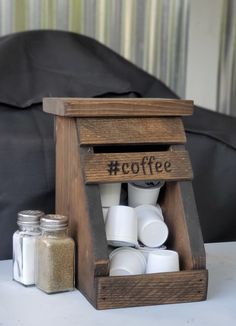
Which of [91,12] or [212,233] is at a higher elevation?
[91,12]

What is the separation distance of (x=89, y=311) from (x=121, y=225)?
17 centimetres

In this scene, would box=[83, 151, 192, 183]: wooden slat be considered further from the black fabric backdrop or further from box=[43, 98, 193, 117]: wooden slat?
the black fabric backdrop

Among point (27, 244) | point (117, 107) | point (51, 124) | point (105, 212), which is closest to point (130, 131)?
point (117, 107)

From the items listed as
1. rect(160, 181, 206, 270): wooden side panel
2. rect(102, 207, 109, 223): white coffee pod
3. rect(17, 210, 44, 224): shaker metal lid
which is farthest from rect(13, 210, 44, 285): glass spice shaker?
rect(160, 181, 206, 270): wooden side panel

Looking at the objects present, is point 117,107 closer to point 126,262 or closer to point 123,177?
point 123,177

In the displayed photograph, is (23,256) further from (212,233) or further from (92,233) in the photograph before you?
(212,233)

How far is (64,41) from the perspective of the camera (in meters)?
1.72

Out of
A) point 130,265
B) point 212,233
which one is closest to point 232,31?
point 212,233

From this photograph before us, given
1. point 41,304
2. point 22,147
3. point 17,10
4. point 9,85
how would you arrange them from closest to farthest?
point 41,304 < point 22,147 < point 9,85 < point 17,10

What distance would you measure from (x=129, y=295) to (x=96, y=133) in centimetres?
29

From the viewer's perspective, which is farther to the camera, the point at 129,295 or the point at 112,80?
the point at 112,80

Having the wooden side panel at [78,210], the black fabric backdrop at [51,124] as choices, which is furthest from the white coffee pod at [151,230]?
the black fabric backdrop at [51,124]

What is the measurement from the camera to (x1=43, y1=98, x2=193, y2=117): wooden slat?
1.08 meters

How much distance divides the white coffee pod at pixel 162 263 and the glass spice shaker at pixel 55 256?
140 millimetres
